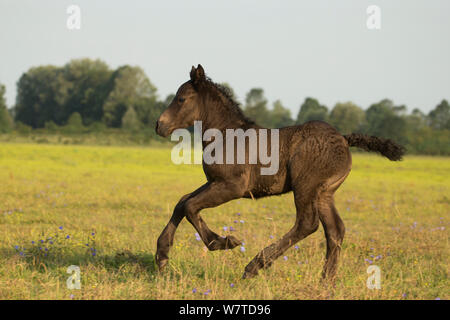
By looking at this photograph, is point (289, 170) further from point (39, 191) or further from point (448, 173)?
point (448, 173)

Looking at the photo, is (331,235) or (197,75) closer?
(331,235)

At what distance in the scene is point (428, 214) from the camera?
1422 cm

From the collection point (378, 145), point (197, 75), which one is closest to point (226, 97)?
point (197, 75)

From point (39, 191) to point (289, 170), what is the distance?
12.6 m

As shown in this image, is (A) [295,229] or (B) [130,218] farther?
(B) [130,218]

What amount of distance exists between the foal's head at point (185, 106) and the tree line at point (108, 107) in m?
39.4

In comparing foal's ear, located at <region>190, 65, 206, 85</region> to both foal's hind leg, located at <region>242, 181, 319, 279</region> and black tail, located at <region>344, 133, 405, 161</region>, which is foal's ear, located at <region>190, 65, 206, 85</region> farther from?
black tail, located at <region>344, 133, 405, 161</region>

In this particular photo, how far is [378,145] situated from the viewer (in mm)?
6281

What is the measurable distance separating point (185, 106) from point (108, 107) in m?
80.1

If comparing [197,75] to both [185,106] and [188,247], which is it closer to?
[185,106]

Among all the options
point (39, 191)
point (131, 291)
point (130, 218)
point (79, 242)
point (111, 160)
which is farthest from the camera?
point (111, 160)

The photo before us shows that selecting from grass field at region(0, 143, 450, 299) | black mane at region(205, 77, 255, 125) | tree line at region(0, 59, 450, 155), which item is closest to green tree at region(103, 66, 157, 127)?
tree line at region(0, 59, 450, 155)
